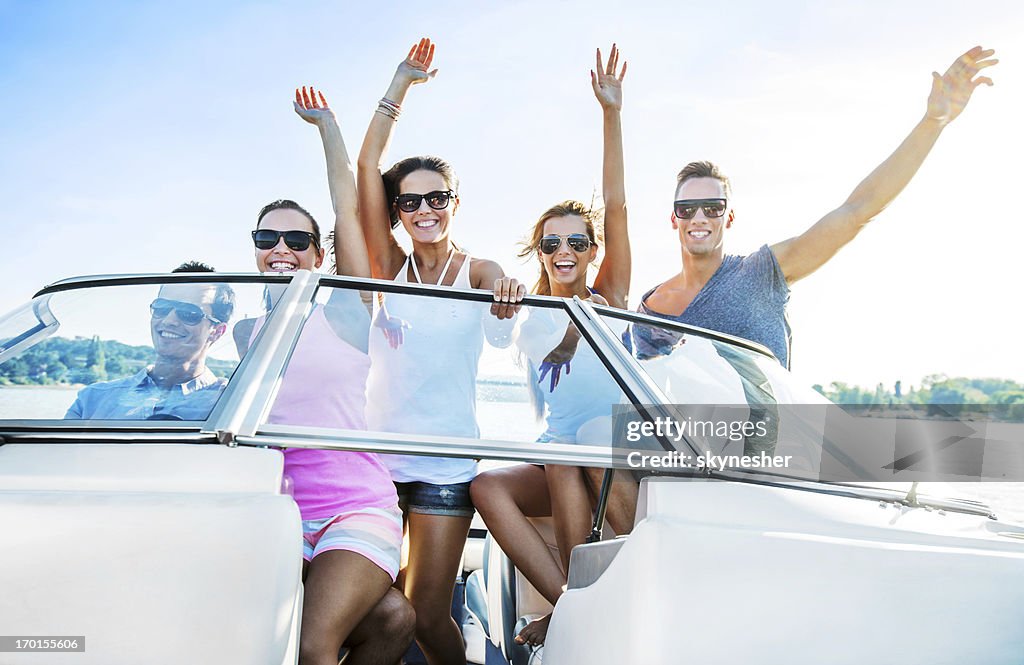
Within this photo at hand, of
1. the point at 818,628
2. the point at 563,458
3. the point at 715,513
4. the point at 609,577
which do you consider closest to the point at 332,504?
the point at 563,458

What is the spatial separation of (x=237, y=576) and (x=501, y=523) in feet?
4.10

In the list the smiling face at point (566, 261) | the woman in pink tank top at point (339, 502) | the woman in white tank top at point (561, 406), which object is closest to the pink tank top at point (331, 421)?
the woman in pink tank top at point (339, 502)

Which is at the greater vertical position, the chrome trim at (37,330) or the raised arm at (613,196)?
the raised arm at (613,196)

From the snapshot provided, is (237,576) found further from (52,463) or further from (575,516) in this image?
(575,516)


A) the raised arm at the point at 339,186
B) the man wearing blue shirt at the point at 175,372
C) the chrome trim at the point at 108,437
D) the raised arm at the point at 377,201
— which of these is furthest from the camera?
the raised arm at the point at 377,201

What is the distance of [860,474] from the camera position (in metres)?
2.14

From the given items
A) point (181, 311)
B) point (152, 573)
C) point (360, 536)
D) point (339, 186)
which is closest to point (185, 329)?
point (181, 311)

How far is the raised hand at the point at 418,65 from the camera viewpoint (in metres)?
3.42

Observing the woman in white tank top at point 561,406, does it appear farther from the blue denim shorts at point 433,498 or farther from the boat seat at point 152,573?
the boat seat at point 152,573

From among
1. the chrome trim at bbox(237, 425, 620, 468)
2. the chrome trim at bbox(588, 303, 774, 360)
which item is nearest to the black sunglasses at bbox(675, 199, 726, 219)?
the chrome trim at bbox(588, 303, 774, 360)

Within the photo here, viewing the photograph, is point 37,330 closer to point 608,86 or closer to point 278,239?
point 278,239

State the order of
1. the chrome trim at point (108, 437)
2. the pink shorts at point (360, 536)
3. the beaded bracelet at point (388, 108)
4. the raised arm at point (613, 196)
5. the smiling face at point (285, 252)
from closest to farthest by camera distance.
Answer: the chrome trim at point (108, 437) < the pink shorts at point (360, 536) < the smiling face at point (285, 252) < the beaded bracelet at point (388, 108) < the raised arm at point (613, 196)

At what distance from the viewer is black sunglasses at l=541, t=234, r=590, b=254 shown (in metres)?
3.18

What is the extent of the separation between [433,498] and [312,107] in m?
1.64
